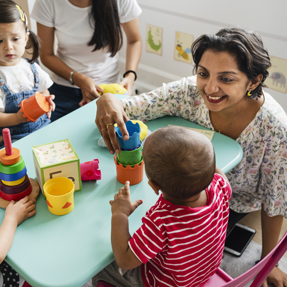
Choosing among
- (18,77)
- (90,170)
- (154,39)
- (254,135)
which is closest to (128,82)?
(18,77)

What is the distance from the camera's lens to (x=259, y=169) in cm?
146

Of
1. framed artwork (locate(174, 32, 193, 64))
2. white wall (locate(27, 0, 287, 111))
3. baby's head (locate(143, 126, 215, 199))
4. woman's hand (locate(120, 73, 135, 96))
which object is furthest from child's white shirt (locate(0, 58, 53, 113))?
framed artwork (locate(174, 32, 193, 64))

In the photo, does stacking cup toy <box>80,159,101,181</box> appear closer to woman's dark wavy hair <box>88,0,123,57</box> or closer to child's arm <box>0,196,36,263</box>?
child's arm <box>0,196,36,263</box>

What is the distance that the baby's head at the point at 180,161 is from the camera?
0.82 m

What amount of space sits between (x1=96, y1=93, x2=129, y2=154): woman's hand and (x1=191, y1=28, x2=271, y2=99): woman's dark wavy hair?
41 centimetres

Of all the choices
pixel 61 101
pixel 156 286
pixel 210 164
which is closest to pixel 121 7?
pixel 61 101

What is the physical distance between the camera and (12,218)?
0.95 meters

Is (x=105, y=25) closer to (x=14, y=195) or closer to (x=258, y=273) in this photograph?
(x=14, y=195)

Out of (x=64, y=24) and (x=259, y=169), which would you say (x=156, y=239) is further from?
(x=64, y=24)

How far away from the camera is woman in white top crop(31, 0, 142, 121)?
1888 mm

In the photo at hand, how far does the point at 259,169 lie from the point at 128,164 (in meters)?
0.66

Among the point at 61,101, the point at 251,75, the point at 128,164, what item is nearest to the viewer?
the point at 128,164

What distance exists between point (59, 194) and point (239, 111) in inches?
32.2

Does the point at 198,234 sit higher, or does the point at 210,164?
the point at 210,164
